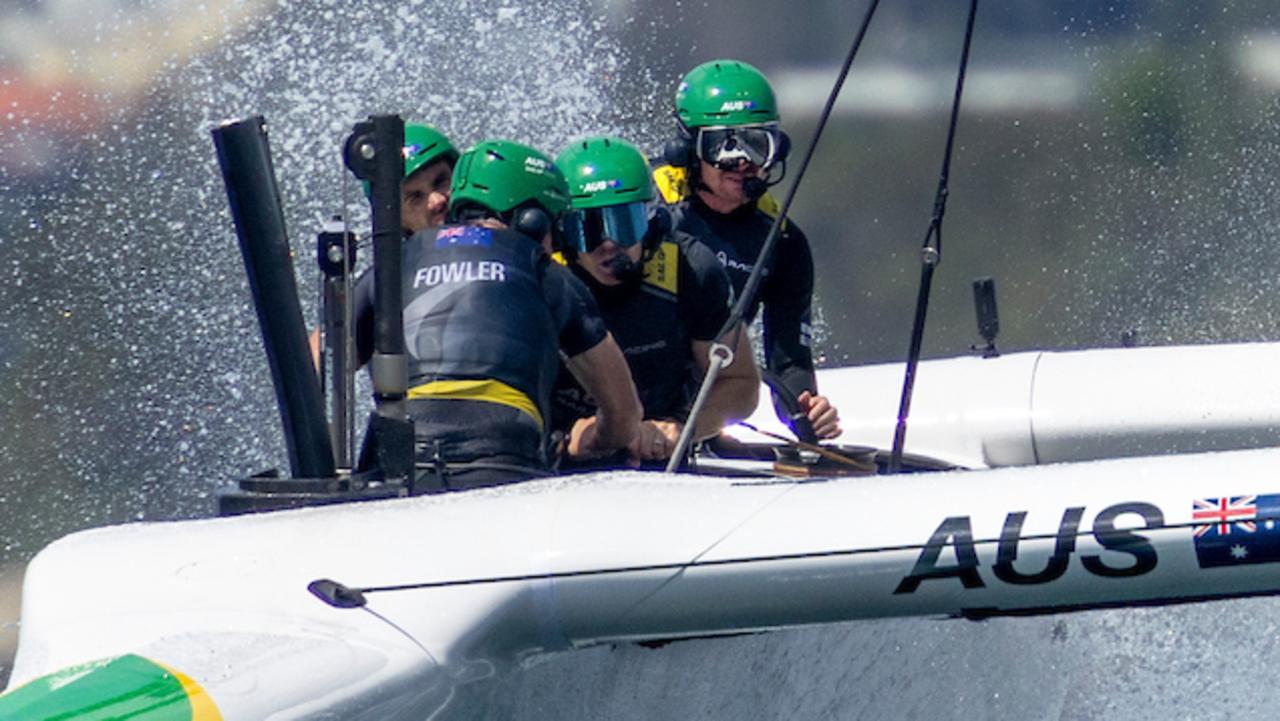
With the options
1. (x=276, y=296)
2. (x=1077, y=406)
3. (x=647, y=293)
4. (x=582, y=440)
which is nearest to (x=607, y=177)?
(x=647, y=293)

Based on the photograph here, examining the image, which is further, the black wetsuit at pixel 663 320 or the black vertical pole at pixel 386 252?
the black wetsuit at pixel 663 320

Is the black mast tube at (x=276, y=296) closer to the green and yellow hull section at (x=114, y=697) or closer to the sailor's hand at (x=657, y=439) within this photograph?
the green and yellow hull section at (x=114, y=697)

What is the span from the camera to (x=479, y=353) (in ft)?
12.6

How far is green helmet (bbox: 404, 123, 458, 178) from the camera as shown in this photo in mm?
5023

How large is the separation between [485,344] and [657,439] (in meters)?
0.91

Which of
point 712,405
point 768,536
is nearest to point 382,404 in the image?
point 768,536

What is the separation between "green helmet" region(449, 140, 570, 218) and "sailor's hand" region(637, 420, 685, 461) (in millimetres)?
533

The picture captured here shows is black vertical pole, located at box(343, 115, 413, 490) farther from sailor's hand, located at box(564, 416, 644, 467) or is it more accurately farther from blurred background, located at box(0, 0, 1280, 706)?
blurred background, located at box(0, 0, 1280, 706)

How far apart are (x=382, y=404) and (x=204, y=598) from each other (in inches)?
19.5

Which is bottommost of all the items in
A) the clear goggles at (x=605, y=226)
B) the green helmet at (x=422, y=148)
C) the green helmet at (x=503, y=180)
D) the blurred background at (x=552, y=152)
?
the blurred background at (x=552, y=152)

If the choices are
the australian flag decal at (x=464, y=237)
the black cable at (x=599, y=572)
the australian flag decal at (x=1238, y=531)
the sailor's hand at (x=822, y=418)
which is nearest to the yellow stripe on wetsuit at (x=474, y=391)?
the australian flag decal at (x=464, y=237)

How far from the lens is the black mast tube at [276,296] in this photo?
3.43 m

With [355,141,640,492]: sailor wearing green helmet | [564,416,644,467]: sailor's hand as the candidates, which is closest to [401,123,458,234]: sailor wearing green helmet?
[564,416,644,467]: sailor's hand

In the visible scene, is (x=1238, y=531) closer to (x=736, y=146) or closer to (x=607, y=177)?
(x=607, y=177)
